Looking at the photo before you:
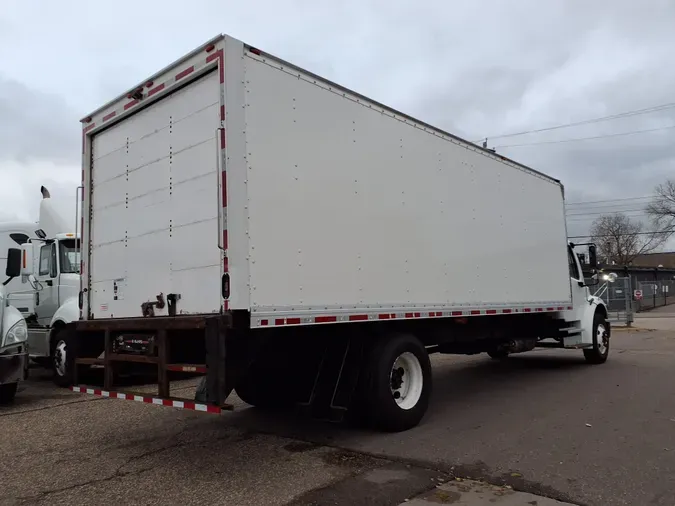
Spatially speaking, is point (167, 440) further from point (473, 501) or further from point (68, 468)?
point (473, 501)

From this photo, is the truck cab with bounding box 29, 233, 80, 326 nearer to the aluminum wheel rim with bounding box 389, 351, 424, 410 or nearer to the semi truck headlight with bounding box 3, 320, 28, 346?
the semi truck headlight with bounding box 3, 320, 28, 346

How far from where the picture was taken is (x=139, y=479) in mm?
4883

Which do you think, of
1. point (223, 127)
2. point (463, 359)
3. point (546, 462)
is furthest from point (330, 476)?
point (463, 359)

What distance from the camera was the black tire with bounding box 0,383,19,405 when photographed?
8344 mm

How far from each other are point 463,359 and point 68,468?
9.93 m

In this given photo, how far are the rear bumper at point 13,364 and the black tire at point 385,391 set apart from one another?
5.21 meters

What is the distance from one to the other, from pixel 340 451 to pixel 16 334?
537cm

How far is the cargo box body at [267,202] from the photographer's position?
4.93 m

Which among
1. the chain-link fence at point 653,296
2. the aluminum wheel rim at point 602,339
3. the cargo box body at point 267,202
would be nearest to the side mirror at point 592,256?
the aluminum wheel rim at point 602,339

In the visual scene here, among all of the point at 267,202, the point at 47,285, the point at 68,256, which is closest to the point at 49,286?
the point at 47,285

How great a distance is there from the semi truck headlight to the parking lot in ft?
3.30

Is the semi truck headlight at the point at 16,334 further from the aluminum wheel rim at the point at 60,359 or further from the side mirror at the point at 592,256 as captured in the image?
the side mirror at the point at 592,256

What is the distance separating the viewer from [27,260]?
1009 centimetres

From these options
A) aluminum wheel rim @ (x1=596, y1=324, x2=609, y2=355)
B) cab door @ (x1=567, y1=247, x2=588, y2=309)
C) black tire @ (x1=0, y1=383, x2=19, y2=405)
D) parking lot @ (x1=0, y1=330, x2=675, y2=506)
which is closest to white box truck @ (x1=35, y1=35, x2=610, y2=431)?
parking lot @ (x1=0, y1=330, x2=675, y2=506)
